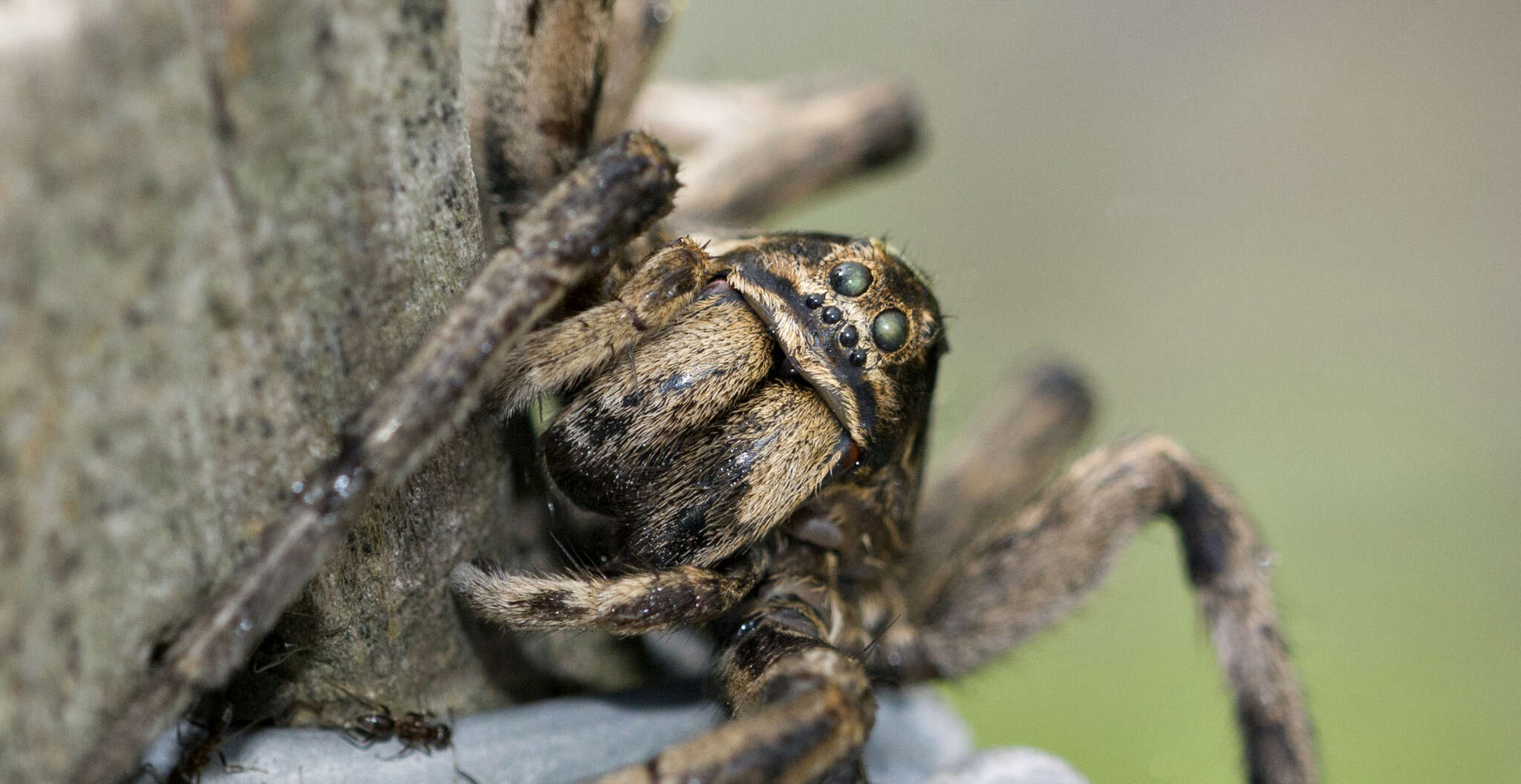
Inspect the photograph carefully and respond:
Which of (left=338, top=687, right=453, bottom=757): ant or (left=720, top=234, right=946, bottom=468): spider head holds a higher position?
(left=720, top=234, right=946, bottom=468): spider head

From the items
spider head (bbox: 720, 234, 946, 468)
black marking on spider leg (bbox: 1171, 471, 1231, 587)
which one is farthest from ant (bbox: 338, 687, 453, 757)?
black marking on spider leg (bbox: 1171, 471, 1231, 587)

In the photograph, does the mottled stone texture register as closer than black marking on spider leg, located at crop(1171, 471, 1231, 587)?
Yes

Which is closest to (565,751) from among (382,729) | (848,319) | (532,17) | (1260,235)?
(382,729)

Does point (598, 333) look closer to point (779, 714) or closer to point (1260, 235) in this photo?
point (779, 714)

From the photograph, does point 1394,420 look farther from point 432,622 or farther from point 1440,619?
point 432,622

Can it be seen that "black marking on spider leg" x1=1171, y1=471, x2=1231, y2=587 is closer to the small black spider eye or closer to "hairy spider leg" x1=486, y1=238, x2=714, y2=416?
the small black spider eye

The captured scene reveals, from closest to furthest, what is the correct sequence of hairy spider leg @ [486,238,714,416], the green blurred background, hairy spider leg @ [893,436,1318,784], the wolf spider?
1. the wolf spider
2. hairy spider leg @ [486,238,714,416]
3. hairy spider leg @ [893,436,1318,784]
4. the green blurred background

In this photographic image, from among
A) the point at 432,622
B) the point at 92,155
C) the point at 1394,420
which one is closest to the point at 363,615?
the point at 432,622

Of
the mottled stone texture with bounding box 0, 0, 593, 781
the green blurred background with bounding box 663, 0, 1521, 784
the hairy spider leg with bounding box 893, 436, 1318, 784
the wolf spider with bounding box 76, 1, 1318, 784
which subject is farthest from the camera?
the green blurred background with bounding box 663, 0, 1521, 784
